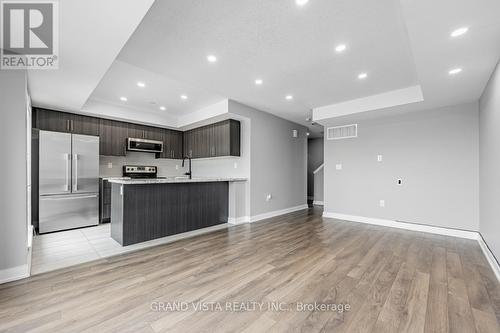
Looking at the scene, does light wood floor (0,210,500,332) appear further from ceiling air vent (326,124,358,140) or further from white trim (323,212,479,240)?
→ ceiling air vent (326,124,358,140)

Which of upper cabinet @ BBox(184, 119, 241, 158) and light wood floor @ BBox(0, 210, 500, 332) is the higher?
upper cabinet @ BBox(184, 119, 241, 158)

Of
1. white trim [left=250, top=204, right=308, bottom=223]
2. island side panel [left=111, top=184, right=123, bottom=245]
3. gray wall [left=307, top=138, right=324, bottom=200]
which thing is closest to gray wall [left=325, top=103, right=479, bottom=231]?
white trim [left=250, top=204, right=308, bottom=223]

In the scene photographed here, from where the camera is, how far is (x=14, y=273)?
2143 millimetres

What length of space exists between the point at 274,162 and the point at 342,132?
5.86 ft

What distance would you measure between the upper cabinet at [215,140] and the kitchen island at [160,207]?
0.90 m

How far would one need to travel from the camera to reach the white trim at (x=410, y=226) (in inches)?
140

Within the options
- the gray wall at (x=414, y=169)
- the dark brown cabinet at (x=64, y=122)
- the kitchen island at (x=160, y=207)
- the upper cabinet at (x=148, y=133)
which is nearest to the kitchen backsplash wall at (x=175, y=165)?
the upper cabinet at (x=148, y=133)

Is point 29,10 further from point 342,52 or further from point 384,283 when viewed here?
point 384,283

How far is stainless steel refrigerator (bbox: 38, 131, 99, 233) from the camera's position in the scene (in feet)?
12.2

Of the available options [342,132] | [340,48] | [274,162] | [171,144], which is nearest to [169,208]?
[274,162]

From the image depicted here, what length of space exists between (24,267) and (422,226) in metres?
5.91

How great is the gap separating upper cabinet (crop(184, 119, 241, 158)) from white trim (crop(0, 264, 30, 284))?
11.2ft

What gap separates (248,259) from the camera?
2637mm

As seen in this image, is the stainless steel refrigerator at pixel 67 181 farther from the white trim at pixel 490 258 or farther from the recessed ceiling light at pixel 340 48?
the white trim at pixel 490 258
